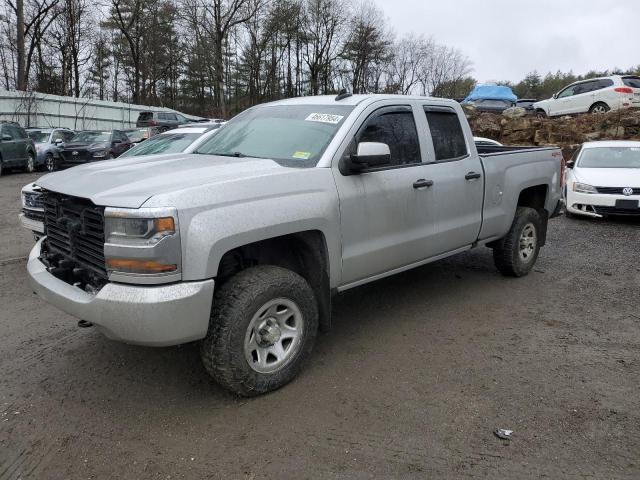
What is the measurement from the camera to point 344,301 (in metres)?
5.39

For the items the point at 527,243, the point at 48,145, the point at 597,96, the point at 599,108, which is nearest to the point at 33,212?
the point at 527,243

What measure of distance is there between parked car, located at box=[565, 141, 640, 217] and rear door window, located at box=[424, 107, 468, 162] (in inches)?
Answer: 226

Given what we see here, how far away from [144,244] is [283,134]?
5.71ft

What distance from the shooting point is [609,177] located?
9.58 metres

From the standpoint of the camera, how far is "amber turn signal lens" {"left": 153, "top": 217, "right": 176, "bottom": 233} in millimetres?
2848

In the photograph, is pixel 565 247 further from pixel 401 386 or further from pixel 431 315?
pixel 401 386

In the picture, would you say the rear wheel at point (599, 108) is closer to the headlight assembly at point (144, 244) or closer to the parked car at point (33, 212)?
the parked car at point (33, 212)

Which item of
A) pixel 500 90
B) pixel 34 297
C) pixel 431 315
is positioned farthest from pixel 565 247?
pixel 500 90

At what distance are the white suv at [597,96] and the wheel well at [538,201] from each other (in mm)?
14216

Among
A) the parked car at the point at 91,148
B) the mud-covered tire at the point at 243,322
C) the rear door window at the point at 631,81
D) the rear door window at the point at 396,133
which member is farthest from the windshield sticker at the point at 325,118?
the rear door window at the point at 631,81

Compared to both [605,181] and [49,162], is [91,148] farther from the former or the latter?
[605,181]

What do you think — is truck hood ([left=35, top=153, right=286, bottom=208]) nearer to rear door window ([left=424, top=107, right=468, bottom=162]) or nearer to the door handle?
the door handle

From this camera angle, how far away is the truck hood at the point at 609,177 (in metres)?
9.34

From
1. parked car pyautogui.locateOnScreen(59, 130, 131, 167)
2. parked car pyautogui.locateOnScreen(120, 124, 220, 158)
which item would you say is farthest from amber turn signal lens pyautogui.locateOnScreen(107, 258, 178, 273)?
parked car pyautogui.locateOnScreen(59, 130, 131, 167)
